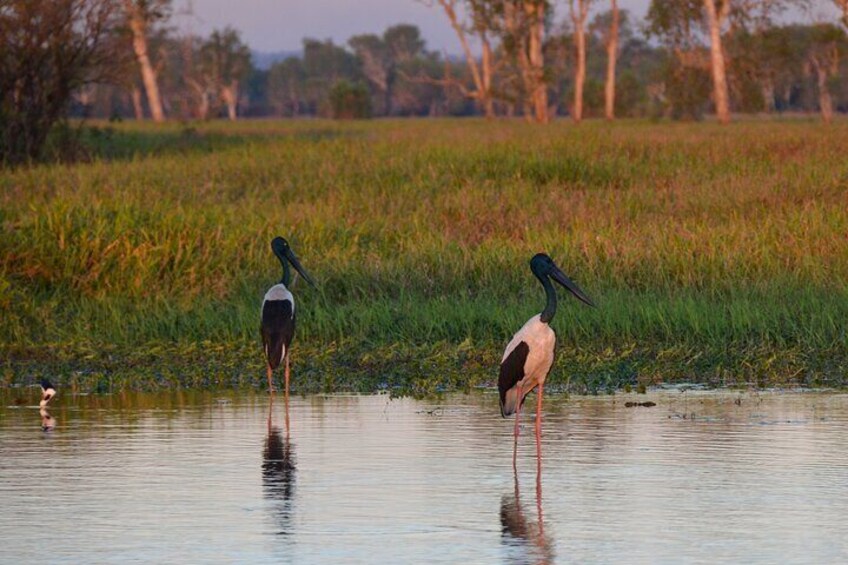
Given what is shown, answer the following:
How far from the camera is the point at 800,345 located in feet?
40.1

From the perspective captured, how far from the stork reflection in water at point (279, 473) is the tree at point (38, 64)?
731 inches

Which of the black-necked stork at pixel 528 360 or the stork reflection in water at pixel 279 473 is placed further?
the black-necked stork at pixel 528 360

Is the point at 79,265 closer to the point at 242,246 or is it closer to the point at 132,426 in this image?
the point at 242,246

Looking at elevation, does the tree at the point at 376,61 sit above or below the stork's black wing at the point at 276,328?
above

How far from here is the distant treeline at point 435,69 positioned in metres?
28.1

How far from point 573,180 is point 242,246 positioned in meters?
7.73

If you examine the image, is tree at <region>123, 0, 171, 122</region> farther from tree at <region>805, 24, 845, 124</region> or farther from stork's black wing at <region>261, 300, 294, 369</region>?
tree at <region>805, 24, 845, 124</region>

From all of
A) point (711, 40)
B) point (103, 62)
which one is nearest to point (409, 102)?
point (711, 40)

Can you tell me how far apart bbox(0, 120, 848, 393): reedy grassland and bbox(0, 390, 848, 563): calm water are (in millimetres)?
1259

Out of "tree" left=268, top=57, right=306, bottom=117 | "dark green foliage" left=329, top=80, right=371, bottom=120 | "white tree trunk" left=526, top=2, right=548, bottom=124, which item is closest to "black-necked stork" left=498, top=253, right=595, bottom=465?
"white tree trunk" left=526, top=2, right=548, bottom=124

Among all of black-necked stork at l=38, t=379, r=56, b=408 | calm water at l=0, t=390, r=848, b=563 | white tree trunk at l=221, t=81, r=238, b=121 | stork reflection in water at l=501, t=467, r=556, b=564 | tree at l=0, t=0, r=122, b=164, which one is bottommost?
stork reflection in water at l=501, t=467, r=556, b=564

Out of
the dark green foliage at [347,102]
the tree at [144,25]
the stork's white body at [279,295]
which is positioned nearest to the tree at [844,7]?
the tree at [144,25]

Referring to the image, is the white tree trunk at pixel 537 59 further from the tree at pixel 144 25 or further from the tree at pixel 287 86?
the tree at pixel 287 86

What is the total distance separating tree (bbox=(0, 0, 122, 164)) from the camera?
27.5 meters
